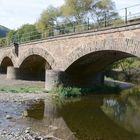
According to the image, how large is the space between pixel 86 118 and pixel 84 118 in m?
0.14

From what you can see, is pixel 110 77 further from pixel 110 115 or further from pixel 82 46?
pixel 110 115

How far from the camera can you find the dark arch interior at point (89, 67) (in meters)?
26.0

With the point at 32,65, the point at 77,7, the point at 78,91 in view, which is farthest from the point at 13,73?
the point at 77,7

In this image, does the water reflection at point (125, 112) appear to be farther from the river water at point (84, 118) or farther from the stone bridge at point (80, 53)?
the stone bridge at point (80, 53)

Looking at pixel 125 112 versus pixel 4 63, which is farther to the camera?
pixel 4 63

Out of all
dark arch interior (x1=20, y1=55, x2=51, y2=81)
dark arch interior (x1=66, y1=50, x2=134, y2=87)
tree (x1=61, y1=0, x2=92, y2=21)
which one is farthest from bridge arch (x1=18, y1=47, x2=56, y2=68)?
tree (x1=61, y1=0, x2=92, y2=21)

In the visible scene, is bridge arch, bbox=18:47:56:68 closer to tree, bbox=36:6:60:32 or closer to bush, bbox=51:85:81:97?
bush, bbox=51:85:81:97

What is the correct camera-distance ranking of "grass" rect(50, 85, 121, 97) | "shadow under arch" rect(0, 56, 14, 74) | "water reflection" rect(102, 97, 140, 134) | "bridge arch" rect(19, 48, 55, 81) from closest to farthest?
"water reflection" rect(102, 97, 140, 134)
"grass" rect(50, 85, 121, 97)
"bridge arch" rect(19, 48, 55, 81)
"shadow under arch" rect(0, 56, 14, 74)

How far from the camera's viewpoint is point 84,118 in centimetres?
1734

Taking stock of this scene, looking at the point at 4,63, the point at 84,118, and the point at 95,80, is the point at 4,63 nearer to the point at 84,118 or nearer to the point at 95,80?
the point at 95,80

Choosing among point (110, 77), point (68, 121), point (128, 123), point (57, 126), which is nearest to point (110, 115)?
point (128, 123)

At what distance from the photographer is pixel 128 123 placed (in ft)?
54.6

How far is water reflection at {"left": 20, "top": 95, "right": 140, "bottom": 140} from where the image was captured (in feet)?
46.4

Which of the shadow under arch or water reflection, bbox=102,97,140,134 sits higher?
the shadow under arch
